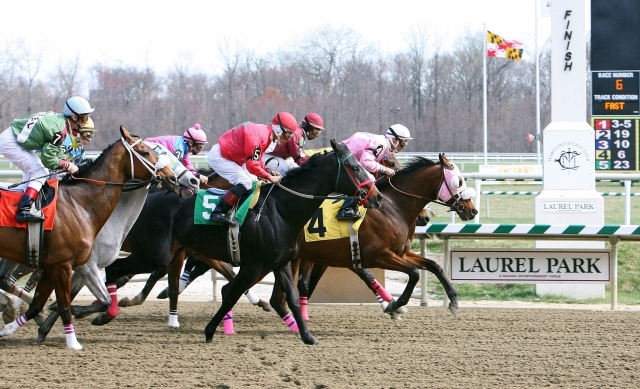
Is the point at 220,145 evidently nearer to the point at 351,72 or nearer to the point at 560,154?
the point at 560,154

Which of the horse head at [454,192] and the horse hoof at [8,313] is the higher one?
the horse head at [454,192]

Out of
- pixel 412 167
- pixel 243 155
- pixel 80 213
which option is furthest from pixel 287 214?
pixel 412 167

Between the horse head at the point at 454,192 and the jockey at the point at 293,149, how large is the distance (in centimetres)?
127

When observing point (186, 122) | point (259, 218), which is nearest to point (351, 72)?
point (186, 122)

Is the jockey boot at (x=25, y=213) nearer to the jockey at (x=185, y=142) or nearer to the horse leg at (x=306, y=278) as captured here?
the jockey at (x=185, y=142)

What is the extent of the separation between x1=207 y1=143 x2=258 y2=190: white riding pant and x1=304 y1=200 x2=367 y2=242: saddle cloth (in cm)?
90

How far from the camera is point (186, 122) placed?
35.6m

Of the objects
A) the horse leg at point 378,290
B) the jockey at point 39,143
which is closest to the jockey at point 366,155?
the horse leg at point 378,290

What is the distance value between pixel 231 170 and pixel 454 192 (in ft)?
7.35

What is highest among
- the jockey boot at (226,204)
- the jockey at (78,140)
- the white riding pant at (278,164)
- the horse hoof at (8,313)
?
the jockey at (78,140)

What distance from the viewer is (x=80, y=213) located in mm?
6836

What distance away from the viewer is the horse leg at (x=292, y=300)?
24.0 feet

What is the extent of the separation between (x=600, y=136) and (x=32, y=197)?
30.0 feet

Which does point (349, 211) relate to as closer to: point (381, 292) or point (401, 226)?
point (401, 226)
